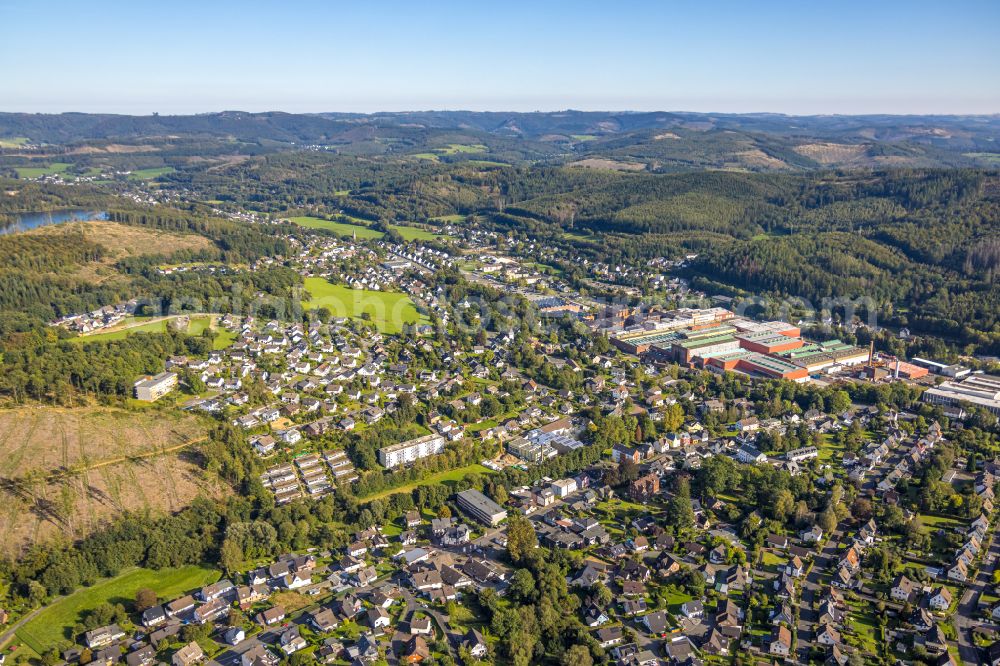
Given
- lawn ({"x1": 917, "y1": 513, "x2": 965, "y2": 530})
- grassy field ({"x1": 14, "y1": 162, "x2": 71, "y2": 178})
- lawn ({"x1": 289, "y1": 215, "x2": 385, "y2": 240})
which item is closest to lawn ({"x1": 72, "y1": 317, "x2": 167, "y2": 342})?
lawn ({"x1": 289, "y1": 215, "x2": 385, "y2": 240})

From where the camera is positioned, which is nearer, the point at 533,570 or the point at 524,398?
the point at 533,570

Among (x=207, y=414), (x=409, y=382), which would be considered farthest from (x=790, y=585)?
(x=207, y=414)

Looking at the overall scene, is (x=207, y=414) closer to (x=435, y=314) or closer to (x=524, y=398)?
(x=524, y=398)

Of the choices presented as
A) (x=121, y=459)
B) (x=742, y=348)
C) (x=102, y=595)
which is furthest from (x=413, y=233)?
(x=102, y=595)

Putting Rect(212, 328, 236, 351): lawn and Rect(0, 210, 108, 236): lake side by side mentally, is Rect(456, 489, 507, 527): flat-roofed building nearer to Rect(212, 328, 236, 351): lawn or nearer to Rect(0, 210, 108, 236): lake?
Rect(212, 328, 236, 351): lawn

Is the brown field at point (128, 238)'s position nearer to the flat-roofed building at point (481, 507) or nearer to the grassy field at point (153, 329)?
the grassy field at point (153, 329)

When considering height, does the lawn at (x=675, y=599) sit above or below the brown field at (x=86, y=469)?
below

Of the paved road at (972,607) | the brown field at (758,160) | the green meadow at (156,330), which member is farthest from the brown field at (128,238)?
the brown field at (758,160)
